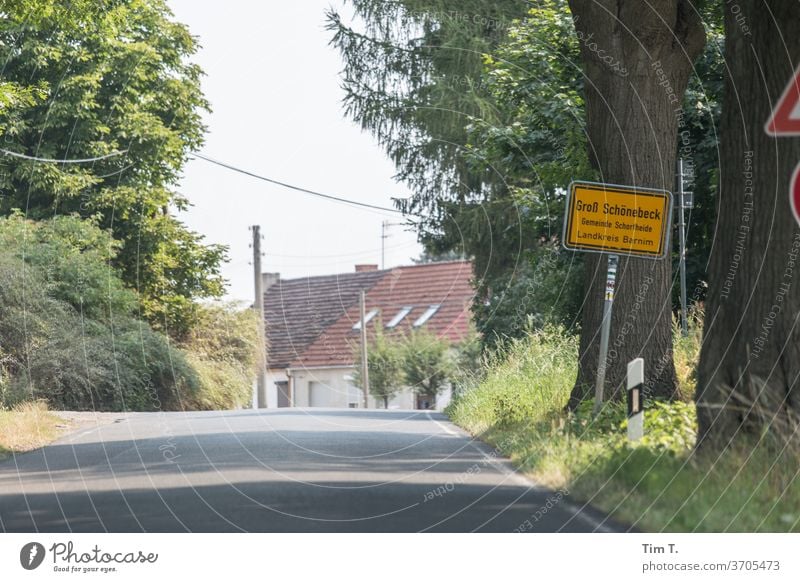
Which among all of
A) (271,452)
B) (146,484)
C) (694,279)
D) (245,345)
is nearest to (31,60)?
(245,345)

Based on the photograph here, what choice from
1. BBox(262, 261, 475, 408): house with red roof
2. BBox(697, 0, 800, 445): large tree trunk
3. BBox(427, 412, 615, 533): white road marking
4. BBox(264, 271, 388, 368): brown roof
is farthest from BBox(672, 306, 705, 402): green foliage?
BBox(264, 271, 388, 368): brown roof

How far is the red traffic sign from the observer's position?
12.0 metres

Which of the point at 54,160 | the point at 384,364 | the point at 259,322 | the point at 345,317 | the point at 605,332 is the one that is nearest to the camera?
the point at 605,332

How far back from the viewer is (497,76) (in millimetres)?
24922

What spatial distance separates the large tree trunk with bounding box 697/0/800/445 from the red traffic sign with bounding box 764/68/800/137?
0.05 m

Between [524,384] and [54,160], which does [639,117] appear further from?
[54,160]

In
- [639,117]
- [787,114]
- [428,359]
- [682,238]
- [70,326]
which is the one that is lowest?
[428,359]

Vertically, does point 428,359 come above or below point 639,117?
below

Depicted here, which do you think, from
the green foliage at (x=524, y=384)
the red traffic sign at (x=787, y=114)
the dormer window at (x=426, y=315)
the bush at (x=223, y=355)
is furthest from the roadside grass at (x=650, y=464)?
the bush at (x=223, y=355)

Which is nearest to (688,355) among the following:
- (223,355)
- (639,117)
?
(639,117)

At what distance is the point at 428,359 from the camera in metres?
32.4

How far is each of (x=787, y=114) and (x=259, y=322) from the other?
2536 cm

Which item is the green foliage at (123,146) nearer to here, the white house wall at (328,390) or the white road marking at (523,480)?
the white house wall at (328,390)

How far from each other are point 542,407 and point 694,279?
6034mm
